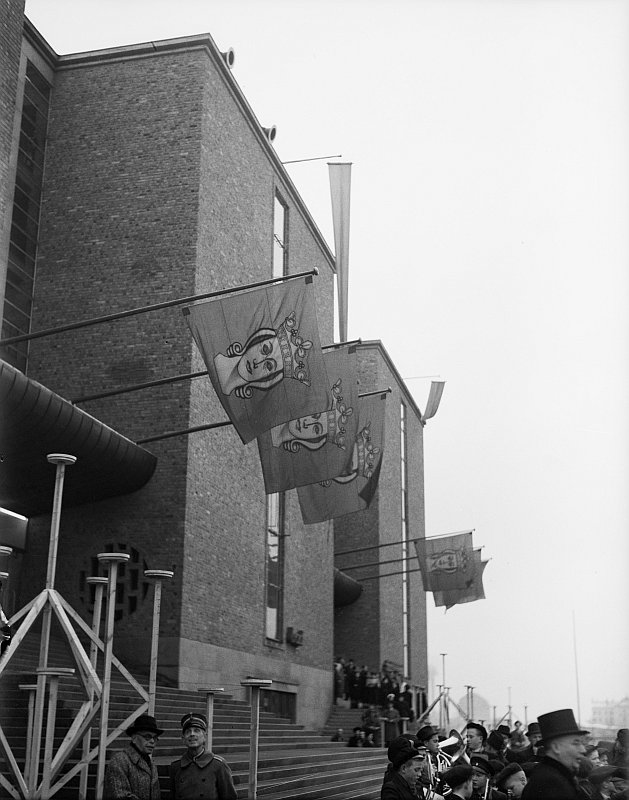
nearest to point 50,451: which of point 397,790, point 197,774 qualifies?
point 197,774

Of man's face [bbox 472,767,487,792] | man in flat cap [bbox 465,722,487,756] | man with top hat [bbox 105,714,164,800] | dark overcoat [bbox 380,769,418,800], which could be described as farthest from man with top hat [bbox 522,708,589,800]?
man in flat cap [bbox 465,722,487,756]

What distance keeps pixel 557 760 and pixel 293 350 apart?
9.31m

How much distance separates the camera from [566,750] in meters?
5.22

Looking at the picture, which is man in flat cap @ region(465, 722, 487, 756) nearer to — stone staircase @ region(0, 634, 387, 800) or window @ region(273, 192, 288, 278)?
stone staircase @ region(0, 634, 387, 800)

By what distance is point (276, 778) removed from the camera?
49.6 ft

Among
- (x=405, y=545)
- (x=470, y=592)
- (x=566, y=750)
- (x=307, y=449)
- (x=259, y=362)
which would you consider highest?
(x=405, y=545)

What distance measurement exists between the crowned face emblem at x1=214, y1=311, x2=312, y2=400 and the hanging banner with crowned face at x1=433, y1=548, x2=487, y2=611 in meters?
18.9

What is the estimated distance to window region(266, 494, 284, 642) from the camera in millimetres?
26062

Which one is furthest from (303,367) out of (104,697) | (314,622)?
(314,622)

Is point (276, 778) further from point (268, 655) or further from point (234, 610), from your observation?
point (268, 655)

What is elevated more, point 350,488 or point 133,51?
point 133,51

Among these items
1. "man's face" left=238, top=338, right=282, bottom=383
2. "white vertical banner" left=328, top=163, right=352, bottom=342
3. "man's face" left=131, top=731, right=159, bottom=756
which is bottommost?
"man's face" left=131, top=731, right=159, bottom=756

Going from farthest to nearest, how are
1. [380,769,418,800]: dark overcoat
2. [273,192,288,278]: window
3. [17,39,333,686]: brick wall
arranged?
[273,192,288,278]: window, [17,39,333,686]: brick wall, [380,769,418,800]: dark overcoat

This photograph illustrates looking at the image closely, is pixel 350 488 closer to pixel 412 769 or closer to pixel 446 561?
pixel 412 769
